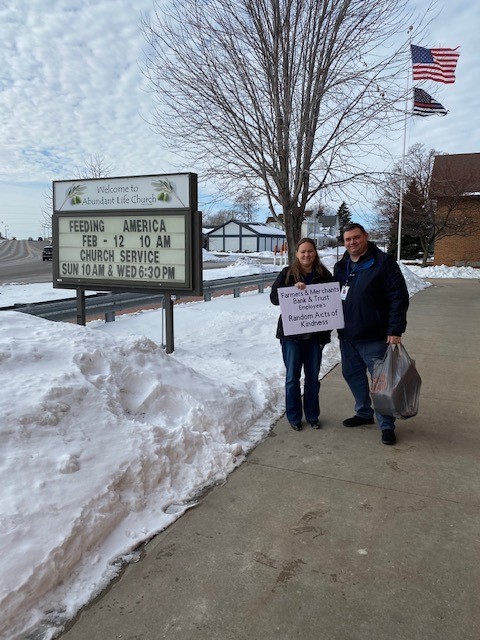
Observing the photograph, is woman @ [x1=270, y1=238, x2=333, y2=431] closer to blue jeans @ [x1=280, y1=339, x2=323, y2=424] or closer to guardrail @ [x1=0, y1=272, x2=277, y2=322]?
blue jeans @ [x1=280, y1=339, x2=323, y2=424]

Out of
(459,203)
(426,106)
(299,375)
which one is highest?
(426,106)

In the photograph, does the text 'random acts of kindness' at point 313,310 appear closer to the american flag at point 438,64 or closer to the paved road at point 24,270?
the american flag at point 438,64

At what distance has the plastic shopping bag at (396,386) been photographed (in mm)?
4117

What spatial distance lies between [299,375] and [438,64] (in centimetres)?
1489

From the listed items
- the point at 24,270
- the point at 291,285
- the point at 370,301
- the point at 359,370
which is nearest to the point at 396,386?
the point at 359,370

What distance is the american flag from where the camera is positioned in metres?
14.9

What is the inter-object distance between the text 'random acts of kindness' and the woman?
0.24ft

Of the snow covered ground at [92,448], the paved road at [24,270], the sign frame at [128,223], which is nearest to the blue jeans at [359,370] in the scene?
the snow covered ground at [92,448]

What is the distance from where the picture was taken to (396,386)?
4.10 metres

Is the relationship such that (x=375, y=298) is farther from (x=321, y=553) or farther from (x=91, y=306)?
(x=91, y=306)

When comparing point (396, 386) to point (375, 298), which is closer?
point (396, 386)

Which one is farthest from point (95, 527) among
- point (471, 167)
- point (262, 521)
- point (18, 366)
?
point (471, 167)

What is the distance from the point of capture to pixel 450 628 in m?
2.25

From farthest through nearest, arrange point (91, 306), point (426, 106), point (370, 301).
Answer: point (426, 106)
point (91, 306)
point (370, 301)
